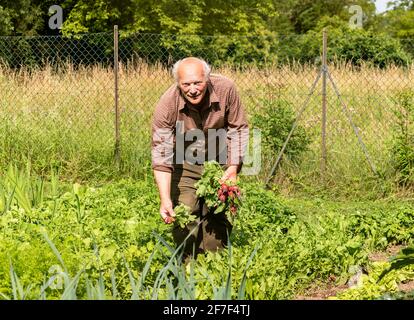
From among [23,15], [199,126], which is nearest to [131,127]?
[199,126]

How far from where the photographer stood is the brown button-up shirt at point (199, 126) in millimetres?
4973

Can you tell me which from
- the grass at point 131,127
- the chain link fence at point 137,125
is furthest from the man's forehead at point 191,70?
the grass at point 131,127

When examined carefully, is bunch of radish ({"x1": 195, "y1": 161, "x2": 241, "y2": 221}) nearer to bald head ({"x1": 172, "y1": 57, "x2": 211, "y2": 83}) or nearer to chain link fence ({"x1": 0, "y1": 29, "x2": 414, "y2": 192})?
bald head ({"x1": 172, "y1": 57, "x2": 211, "y2": 83})

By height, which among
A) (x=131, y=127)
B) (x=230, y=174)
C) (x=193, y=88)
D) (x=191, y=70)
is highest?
(x=191, y=70)

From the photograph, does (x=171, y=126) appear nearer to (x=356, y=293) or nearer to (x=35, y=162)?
(x=356, y=293)

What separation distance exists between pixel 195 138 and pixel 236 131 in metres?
0.28

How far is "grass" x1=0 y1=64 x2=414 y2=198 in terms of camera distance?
948 cm

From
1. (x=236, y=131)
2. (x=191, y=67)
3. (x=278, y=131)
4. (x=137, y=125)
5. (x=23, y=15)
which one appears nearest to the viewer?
(x=191, y=67)

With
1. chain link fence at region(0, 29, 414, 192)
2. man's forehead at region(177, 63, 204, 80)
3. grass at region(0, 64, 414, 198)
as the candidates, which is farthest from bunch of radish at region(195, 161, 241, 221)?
grass at region(0, 64, 414, 198)

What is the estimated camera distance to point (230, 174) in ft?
16.4

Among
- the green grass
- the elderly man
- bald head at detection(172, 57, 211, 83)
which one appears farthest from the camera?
the elderly man

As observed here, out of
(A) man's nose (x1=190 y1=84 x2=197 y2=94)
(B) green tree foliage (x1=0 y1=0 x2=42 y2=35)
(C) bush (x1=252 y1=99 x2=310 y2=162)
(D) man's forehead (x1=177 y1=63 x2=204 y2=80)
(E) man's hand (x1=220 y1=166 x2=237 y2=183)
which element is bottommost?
(C) bush (x1=252 y1=99 x2=310 y2=162)

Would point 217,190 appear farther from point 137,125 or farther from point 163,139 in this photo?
point 137,125

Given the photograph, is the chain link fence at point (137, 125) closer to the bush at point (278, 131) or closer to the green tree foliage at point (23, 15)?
the bush at point (278, 131)
